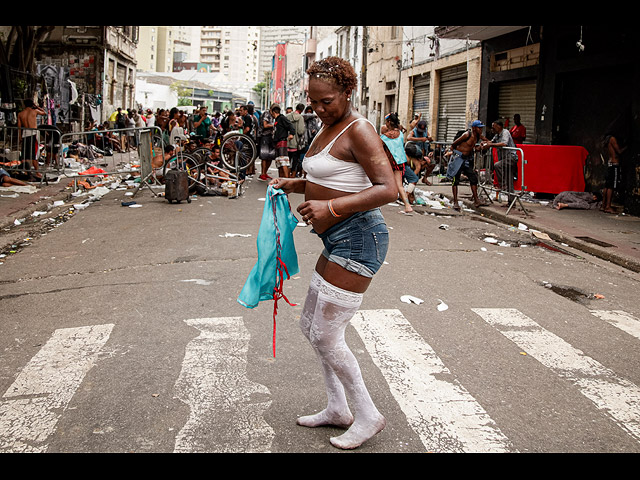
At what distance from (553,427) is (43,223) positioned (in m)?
9.65

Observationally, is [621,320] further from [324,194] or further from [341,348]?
[324,194]

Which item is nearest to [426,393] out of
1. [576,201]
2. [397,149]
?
[397,149]

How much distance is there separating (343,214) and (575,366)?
249 centimetres

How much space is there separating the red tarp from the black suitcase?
7.36m

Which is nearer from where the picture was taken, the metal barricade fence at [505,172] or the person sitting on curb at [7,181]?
the metal barricade fence at [505,172]

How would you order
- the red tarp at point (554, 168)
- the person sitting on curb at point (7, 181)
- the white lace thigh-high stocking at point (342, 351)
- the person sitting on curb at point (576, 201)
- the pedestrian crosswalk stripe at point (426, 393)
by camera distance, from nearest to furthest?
the white lace thigh-high stocking at point (342, 351) < the pedestrian crosswalk stripe at point (426, 393) < the person sitting on curb at point (576, 201) < the red tarp at point (554, 168) < the person sitting on curb at point (7, 181)

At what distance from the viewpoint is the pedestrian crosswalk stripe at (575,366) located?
389 centimetres

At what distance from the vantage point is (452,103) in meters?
23.9

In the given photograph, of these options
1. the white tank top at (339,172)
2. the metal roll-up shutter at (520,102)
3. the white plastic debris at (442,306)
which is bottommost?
the white plastic debris at (442,306)

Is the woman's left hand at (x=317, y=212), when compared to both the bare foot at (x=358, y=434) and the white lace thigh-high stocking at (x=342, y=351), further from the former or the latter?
the bare foot at (x=358, y=434)

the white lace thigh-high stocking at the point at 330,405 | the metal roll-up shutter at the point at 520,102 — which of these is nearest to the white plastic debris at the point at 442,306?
the white lace thigh-high stocking at the point at 330,405

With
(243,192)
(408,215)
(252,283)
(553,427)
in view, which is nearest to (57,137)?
(243,192)

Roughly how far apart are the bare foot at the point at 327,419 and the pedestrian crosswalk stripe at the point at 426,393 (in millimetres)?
377

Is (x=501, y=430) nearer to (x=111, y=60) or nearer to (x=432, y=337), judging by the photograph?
(x=432, y=337)
